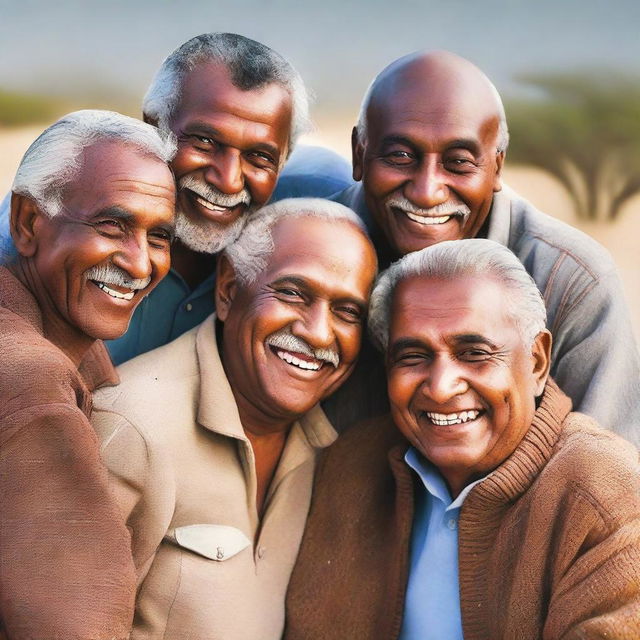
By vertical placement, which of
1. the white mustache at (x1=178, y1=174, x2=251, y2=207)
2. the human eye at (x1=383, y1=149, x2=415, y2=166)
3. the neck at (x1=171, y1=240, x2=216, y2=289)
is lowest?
the neck at (x1=171, y1=240, x2=216, y2=289)

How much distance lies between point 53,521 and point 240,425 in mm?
967

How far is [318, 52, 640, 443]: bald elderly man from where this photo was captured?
3.57 metres

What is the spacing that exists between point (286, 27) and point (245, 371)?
7.05 m

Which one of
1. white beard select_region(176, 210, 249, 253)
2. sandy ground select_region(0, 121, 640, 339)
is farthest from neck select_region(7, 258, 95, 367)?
sandy ground select_region(0, 121, 640, 339)

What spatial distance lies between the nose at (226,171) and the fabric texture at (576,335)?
70 cm

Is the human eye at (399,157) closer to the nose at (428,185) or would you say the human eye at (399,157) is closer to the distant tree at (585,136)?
the nose at (428,185)

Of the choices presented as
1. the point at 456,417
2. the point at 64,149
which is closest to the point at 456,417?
the point at 456,417

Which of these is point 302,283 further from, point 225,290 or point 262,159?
point 262,159

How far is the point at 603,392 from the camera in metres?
3.51

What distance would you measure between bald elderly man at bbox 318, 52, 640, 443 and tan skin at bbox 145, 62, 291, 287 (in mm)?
353

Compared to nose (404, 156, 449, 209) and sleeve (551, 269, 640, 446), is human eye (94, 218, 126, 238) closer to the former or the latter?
nose (404, 156, 449, 209)

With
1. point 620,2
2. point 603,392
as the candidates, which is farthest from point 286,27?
point 603,392

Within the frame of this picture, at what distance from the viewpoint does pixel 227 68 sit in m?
3.69

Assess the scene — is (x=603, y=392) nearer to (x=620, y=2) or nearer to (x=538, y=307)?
(x=538, y=307)
